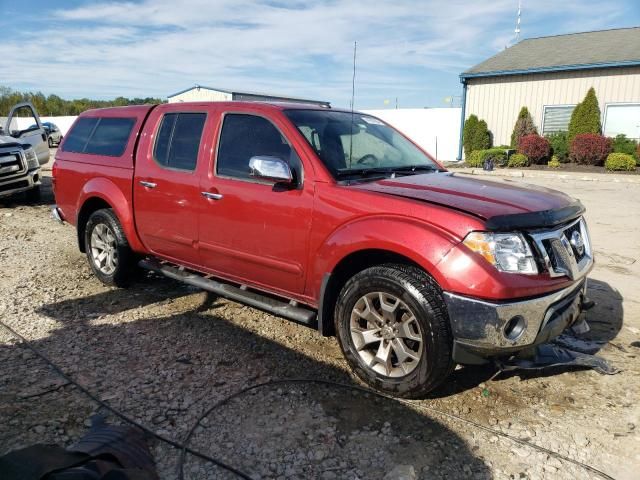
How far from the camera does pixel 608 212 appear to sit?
33.1ft

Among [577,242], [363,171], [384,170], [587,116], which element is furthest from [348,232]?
[587,116]

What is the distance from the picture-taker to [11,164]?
33.2 feet

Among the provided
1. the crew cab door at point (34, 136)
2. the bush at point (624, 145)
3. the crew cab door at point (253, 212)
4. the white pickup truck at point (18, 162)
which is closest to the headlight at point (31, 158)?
the white pickup truck at point (18, 162)

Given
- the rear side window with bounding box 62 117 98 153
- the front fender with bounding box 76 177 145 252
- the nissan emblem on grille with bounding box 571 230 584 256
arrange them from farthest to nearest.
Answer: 1. the rear side window with bounding box 62 117 98 153
2. the front fender with bounding box 76 177 145 252
3. the nissan emblem on grille with bounding box 571 230 584 256

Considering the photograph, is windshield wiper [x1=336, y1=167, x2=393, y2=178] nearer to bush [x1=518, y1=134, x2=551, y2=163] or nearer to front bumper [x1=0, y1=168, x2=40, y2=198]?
front bumper [x1=0, y1=168, x2=40, y2=198]

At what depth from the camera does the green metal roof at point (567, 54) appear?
19766 mm

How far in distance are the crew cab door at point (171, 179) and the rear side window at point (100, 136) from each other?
1.21ft

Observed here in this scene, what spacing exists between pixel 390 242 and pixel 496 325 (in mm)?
776

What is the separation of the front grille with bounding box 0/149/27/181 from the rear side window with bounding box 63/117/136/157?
5054mm

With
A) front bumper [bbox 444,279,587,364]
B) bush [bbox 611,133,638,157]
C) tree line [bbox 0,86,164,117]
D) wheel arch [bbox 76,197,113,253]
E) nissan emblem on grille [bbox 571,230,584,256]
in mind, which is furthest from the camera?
tree line [bbox 0,86,164,117]

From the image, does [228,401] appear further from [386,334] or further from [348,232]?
[348,232]

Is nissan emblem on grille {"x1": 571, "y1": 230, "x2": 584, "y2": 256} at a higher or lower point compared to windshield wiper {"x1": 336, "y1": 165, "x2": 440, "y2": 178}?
lower

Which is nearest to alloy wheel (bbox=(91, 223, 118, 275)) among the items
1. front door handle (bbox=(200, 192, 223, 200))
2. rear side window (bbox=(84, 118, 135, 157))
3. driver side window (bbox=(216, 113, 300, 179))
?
rear side window (bbox=(84, 118, 135, 157))

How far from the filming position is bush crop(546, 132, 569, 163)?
66.6ft
